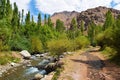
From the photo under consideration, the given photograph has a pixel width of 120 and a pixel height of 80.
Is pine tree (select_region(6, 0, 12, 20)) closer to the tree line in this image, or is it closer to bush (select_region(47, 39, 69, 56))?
the tree line

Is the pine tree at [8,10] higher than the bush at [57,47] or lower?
higher

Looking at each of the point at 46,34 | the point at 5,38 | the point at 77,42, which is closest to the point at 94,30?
the point at 46,34

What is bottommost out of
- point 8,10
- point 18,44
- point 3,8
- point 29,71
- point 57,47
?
point 29,71

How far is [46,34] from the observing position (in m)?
123

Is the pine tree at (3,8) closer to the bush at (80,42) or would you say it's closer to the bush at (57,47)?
the bush at (80,42)

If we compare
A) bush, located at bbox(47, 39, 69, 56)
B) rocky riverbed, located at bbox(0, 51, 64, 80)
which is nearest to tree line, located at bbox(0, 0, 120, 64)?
bush, located at bbox(47, 39, 69, 56)

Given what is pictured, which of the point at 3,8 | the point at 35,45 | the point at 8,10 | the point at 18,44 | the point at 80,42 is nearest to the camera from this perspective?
the point at 18,44

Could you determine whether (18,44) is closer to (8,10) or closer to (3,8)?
(3,8)

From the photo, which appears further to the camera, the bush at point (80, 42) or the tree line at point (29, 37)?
the bush at point (80, 42)

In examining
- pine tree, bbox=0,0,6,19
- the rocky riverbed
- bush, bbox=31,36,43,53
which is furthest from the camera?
pine tree, bbox=0,0,6,19

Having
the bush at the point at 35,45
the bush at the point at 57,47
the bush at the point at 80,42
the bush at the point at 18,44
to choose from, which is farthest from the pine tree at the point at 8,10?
the bush at the point at 57,47

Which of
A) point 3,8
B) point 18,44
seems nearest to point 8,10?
point 3,8

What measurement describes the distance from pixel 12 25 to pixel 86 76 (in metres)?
70.1

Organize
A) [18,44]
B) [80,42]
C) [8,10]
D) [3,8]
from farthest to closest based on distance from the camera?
[80,42], [8,10], [3,8], [18,44]
